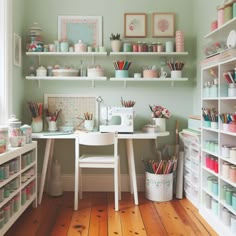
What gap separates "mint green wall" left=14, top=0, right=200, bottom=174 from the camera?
3.33 m

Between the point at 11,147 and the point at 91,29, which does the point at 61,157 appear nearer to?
the point at 11,147

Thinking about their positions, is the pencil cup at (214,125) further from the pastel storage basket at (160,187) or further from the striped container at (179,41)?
the striped container at (179,41)

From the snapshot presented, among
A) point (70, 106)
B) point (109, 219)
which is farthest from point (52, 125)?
point (109, 219)

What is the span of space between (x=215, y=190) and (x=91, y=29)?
7.05ft

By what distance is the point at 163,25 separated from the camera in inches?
131

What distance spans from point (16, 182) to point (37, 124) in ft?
3.09

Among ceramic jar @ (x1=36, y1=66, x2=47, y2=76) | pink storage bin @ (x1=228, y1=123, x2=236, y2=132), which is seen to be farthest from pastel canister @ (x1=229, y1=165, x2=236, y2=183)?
ceramic jar @ (x1=36, y1=66, x2=47, y2=76)

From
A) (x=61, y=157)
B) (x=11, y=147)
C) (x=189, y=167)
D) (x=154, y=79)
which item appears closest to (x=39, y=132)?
(x=61, y=157)

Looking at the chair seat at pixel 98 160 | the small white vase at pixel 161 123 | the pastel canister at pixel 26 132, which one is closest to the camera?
the pastel canister at pixel 26 132

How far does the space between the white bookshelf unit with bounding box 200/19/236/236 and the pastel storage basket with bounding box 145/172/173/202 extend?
461 millimetres

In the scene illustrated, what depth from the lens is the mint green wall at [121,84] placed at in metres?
3.33

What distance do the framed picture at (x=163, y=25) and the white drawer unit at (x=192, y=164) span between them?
113 cm

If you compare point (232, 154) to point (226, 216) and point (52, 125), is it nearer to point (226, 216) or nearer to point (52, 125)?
point (226, 216)

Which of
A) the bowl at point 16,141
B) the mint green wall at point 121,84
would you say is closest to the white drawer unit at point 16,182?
the bowl at point 16,141
